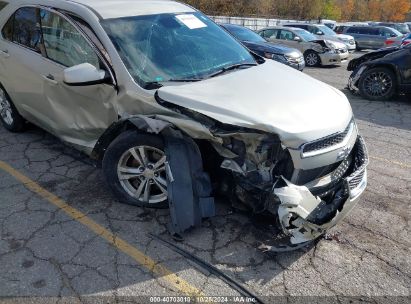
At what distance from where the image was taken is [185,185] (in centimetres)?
311

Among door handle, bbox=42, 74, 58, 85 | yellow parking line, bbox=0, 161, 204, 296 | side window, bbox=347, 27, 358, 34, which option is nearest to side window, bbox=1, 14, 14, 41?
door handle, bbox=42, 74, 58, 85

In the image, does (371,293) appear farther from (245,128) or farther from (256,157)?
(245,128)

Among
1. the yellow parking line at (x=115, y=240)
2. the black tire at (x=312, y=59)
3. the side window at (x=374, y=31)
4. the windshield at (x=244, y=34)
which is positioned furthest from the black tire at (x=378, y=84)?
the side window at (x=374, y=31)

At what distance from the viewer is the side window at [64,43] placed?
3.72m

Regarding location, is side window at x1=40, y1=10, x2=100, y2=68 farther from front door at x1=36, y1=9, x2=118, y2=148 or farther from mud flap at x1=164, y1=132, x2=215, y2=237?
mud flap at x1=164, y1=132, x2=215, y2=237

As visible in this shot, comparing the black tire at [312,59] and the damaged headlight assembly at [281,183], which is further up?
the damaged headlight assembly at [281,183]

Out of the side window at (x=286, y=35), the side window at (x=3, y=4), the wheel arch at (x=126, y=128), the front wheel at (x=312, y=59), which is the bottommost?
the front wheel at (x=312, y=59)

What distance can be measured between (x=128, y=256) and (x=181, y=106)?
1.26 m

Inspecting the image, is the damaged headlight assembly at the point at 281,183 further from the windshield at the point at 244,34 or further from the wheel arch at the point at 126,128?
the windshield at the point at 244,34

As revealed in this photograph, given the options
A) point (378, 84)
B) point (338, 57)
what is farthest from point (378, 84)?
point (338, 57)

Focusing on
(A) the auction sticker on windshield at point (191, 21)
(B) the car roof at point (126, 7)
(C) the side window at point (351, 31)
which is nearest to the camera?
(B) the car roof at point (126, 7)

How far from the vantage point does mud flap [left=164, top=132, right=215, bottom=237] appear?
122 inches

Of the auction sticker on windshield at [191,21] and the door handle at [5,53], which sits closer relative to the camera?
the auction sticker on windshield at [191,21]

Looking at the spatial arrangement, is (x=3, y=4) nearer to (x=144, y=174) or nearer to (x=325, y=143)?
(x=144, y=174)
